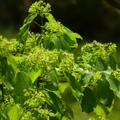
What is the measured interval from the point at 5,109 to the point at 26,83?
0.13m

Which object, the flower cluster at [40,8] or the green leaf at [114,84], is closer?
the green leaf at [114,84]

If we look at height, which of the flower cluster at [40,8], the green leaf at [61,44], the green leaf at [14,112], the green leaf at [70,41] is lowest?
the green leaf at [14,112]

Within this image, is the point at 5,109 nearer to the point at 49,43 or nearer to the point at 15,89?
the point at 15,89

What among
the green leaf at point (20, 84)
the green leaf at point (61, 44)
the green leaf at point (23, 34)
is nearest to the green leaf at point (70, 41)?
the green leaf at point (61, 44)

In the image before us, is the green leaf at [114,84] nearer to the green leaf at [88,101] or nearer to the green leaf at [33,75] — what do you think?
the green leaf at [88,101]

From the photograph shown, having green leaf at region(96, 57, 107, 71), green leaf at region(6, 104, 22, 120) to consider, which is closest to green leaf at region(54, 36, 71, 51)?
green leaf at region(96, 57, 107, 71)

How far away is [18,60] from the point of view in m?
1.78

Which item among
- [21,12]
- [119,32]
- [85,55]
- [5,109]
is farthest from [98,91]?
[21,12]

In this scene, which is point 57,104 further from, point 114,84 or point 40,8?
point 40,8

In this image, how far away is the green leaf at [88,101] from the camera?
1825mm

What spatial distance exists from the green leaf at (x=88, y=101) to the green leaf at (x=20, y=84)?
30 centimetres

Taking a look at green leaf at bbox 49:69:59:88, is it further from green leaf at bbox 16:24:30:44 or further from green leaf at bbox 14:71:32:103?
green leaf at bbox 16:24:30:44

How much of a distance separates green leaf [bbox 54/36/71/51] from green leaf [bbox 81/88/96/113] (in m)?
0.21

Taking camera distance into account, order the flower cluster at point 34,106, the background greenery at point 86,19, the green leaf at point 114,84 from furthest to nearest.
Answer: the background greenery at point 86,19 < the green leaf at point 114,84 < the flower cluster at point 34,106
